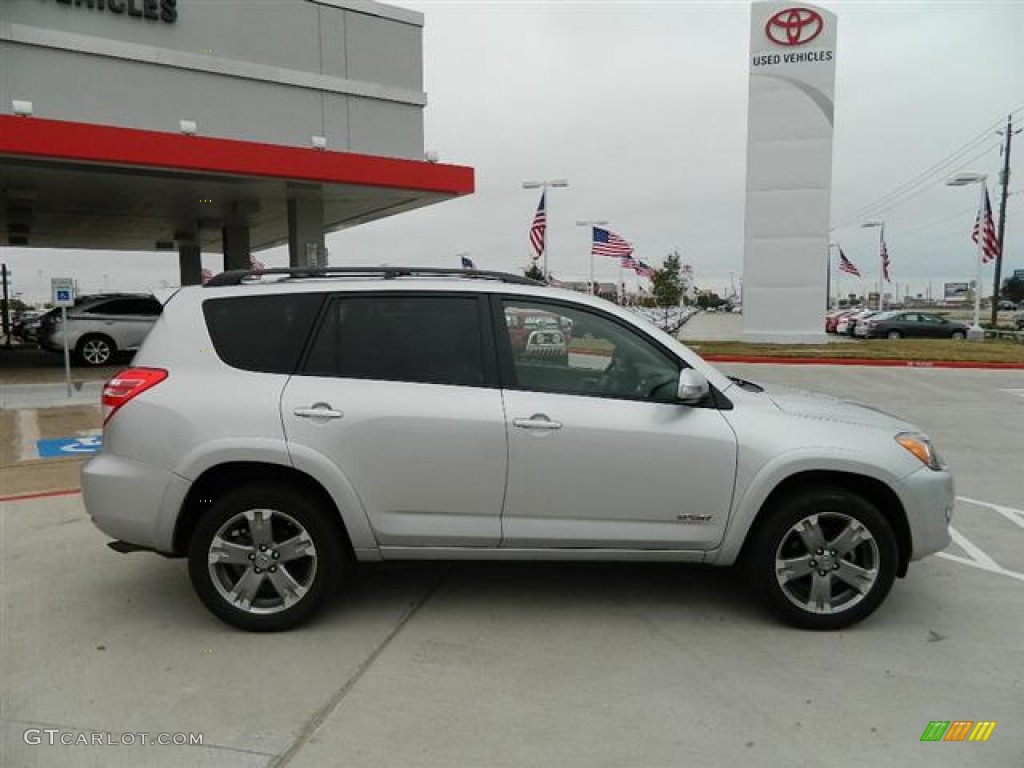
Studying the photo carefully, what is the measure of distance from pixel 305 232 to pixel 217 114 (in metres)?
3.07

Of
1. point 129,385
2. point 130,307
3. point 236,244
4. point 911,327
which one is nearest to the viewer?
point 129,385

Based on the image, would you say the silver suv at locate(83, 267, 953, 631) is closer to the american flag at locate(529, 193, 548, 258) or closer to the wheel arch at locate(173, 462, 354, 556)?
the wheel arch at locate(173, 462, 354, 556)

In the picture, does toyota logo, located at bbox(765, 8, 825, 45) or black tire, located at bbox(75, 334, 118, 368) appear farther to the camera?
toyota logo, located at bbox(765, 8, 825, 45)

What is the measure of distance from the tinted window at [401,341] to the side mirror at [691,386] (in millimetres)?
985

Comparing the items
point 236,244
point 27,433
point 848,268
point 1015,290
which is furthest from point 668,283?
point 1015,290

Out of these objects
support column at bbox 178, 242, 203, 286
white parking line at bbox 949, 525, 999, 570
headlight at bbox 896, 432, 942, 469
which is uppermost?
support column at bbox 178, 242, 203, 286

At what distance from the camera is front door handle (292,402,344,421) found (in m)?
3.81

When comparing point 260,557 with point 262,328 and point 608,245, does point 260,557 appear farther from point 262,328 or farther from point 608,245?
point 608,245

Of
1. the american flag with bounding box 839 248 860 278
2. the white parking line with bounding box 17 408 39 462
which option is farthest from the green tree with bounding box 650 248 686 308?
the white parking line with bounding box 17 408 39 462

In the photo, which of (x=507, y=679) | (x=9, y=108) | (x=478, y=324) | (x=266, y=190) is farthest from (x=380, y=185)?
(x=507, y=679)

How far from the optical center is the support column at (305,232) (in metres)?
17.0

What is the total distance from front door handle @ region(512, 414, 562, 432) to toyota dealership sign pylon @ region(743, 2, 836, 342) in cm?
2517

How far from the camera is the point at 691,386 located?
3703mm

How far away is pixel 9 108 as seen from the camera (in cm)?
1466
